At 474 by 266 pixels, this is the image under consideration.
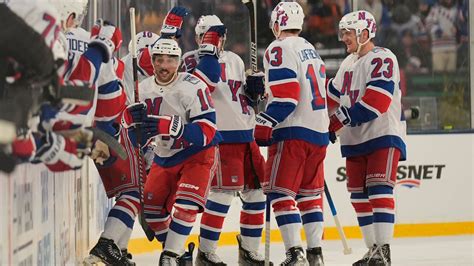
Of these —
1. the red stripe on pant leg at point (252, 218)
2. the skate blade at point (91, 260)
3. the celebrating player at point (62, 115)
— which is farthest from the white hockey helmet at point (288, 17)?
the celebrating player at point (62, 115)

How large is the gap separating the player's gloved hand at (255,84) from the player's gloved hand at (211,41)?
0.88ft

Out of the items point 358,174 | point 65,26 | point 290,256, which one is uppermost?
point 65,26

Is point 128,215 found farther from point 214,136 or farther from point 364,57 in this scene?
point 364,57

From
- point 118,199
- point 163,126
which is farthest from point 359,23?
point 118,199

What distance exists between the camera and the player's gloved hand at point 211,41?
6.07 meters

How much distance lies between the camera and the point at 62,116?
11.5ft

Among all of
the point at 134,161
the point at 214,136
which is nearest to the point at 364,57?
the point at 214,136

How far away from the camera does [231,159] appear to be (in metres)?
6.23

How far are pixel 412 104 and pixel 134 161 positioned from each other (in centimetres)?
446

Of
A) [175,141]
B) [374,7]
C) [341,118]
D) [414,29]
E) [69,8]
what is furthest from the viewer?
[414,29]

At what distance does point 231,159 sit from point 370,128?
75 centimetres

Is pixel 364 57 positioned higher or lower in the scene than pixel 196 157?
higher

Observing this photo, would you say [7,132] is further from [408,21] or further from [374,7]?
[408,21]

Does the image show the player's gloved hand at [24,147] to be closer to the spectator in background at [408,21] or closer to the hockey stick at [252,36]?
the hockey stick at [252,36]
